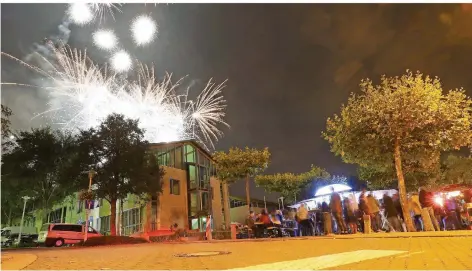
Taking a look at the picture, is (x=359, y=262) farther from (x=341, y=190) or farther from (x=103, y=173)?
(x=103, y=173)

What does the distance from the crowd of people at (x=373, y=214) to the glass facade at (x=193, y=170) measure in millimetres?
18845

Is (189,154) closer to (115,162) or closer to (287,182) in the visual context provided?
(115,162)

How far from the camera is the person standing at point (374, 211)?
559 inches

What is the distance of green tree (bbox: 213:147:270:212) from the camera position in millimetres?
36906

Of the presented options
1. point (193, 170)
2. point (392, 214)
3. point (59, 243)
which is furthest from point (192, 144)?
point (392, 214)

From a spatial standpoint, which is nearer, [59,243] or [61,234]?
[59,243]

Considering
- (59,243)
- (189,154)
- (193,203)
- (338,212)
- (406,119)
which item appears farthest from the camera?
(189,154)

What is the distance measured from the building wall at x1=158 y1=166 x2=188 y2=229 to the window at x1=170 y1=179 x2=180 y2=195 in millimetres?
318

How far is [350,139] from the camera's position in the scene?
62.1ft

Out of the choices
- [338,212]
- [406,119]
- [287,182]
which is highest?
[287,182]

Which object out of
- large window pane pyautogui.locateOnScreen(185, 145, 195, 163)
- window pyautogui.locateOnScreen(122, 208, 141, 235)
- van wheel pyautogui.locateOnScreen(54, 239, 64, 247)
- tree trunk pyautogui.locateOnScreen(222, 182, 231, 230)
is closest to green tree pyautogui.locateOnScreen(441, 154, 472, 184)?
tree trunk pyautogui.locateOnScreen(222, 182, 231, 230)

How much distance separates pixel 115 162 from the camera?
28953mm

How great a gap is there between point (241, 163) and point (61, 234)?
17693mm

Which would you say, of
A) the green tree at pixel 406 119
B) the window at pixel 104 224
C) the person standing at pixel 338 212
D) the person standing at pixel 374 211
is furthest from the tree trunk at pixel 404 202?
the window at pixel 104 224
